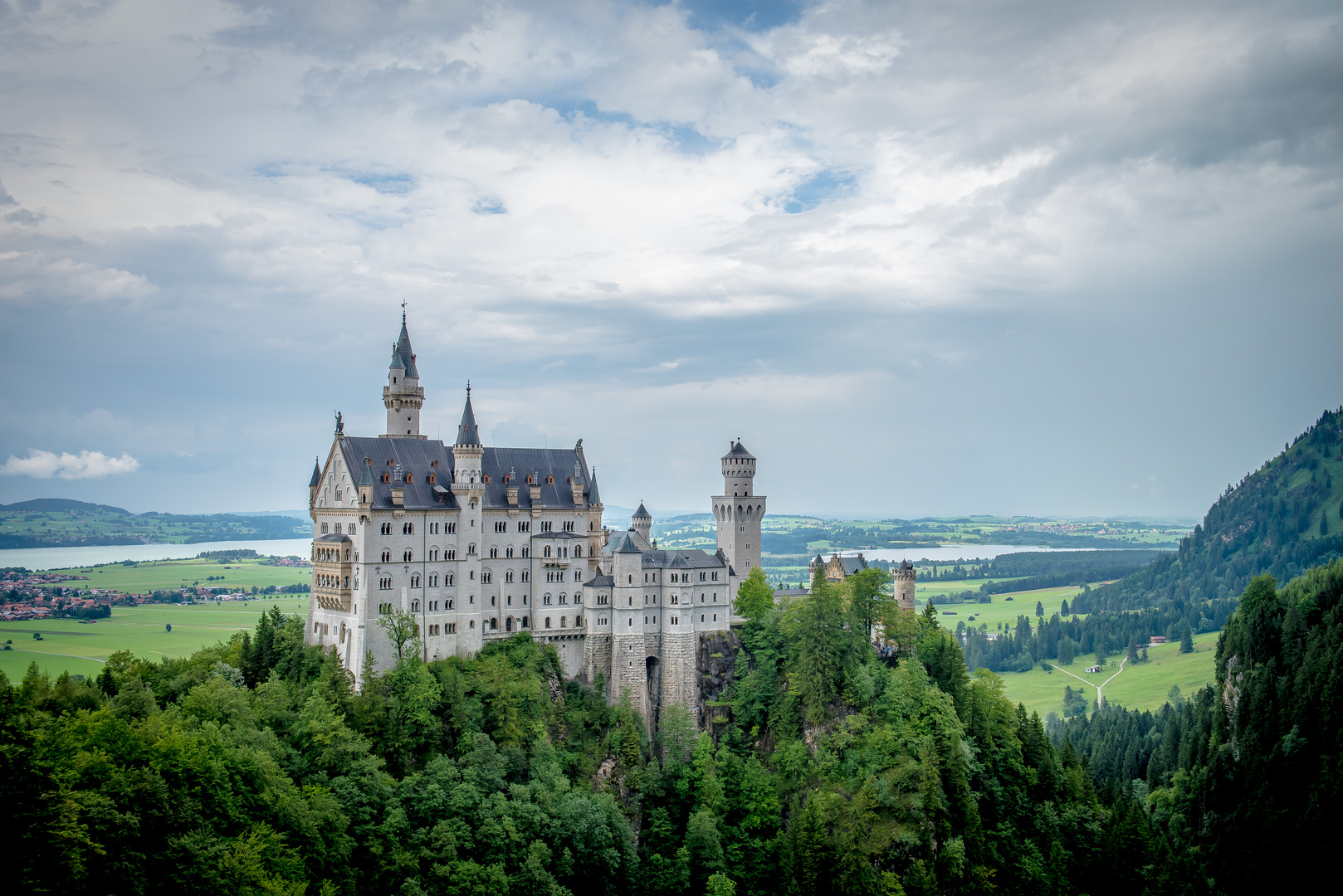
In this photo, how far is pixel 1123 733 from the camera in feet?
465

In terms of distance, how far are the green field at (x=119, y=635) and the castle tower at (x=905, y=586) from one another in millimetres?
77467

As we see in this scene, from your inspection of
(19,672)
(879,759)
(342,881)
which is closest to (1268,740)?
(879,759)

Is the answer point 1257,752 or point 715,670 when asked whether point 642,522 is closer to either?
point 715,670

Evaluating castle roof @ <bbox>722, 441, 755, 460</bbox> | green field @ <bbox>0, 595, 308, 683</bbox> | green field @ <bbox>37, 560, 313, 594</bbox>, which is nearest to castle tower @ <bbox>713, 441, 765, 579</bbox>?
castle roof @ <bbox>722, 441, 755, 460</bbox>

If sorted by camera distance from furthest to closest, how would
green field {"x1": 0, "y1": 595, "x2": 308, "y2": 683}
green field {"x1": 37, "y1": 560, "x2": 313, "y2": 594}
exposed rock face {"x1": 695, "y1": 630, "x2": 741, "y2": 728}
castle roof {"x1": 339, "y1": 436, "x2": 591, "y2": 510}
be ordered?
green field {"x1": 37, "y1": 560, "x2": 313, "y2": 594}, green field {"x1": 0, "y1": 595, "x2": 308, "y2": 683}, exposed rock face {"x1": 695, "y1": 630, "x2": 741, "y2": 728}, castle roof {"x1": 339, "y1": 436, "x2": 591, "y2": 510}

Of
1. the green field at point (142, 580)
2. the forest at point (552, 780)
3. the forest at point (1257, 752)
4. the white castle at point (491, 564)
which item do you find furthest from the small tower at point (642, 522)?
the green field at point (142, 580)

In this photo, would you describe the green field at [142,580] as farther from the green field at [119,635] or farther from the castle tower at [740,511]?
the castle tower at [740,511]

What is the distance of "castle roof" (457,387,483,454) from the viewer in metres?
85.2

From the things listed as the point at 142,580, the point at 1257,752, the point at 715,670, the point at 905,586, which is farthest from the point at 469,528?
the point at 142,580

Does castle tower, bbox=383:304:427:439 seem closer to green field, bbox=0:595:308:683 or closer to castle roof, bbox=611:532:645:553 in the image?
castle roof, bbox=611:532:645:553

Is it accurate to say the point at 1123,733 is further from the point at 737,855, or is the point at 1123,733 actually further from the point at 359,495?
the point at 359,495

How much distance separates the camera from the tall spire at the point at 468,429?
85.2 metres

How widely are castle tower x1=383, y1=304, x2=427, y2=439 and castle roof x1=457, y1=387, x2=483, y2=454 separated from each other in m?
4.35

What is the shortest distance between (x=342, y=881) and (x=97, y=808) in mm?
17188
